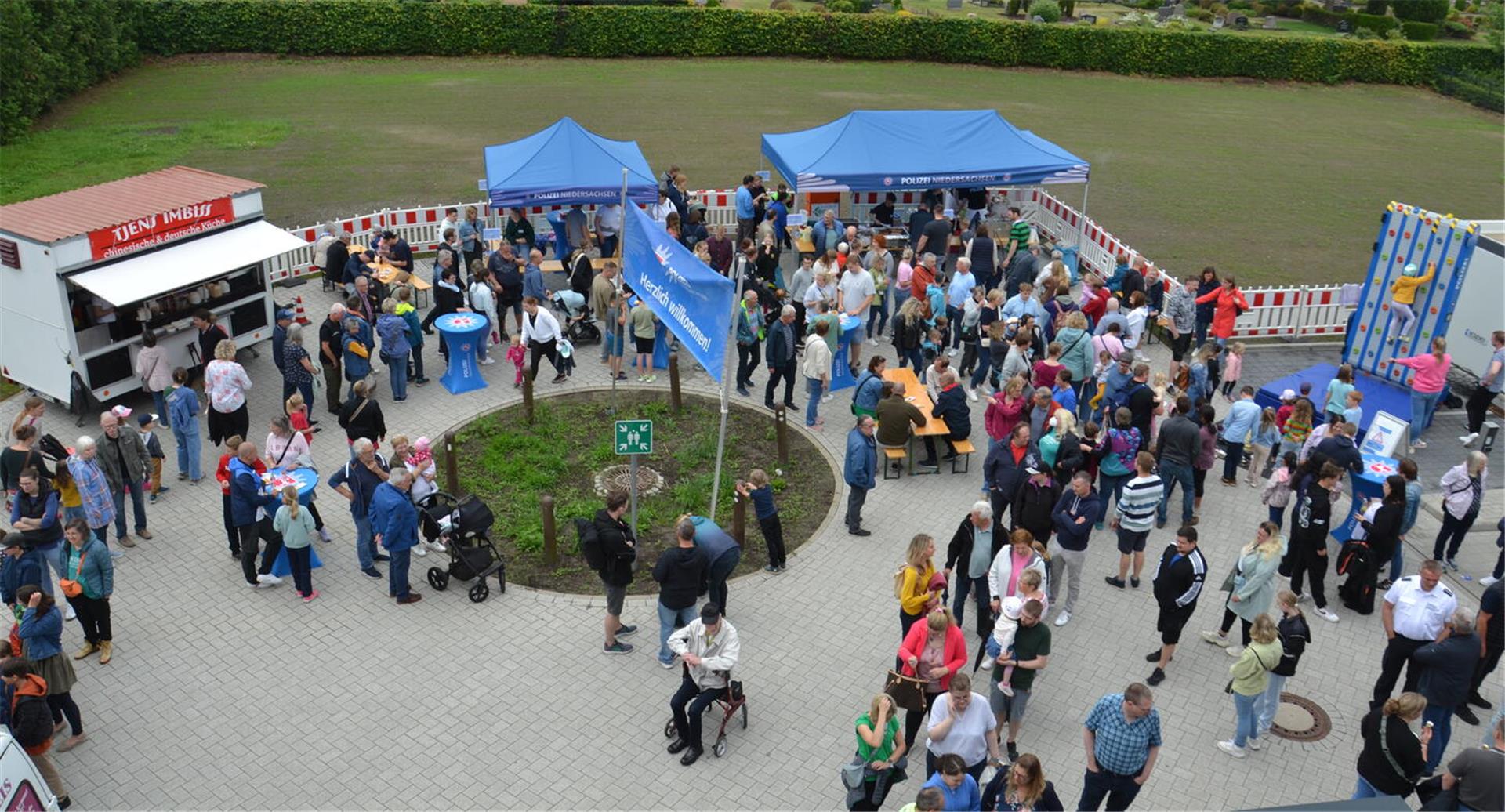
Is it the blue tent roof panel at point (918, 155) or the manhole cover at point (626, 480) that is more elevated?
the blue tent roof panel at point (918, 155)

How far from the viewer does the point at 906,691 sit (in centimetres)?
891

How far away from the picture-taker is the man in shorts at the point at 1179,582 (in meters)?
9.70

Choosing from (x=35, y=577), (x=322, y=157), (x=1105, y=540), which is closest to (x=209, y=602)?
(x=35, y=577)

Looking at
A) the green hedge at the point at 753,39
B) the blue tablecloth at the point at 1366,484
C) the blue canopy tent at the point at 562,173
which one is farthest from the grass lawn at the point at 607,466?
the green hedge at the point at 753,39

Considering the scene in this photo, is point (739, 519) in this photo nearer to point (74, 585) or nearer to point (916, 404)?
point (916, 404)

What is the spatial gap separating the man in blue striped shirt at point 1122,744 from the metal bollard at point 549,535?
5.58m

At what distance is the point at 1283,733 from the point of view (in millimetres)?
9680

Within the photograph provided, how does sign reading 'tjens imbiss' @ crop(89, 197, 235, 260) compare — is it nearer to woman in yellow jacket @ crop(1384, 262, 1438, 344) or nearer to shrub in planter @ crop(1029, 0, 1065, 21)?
woman in yellow jacket @ crop(1384, 262, 1438, 344)

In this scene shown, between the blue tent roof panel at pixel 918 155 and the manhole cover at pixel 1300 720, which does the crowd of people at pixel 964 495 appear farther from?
the blue tent roof panel at pixel 918 155

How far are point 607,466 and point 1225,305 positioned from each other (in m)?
8.99

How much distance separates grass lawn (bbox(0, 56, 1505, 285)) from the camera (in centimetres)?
2531

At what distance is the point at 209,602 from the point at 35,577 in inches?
69.3

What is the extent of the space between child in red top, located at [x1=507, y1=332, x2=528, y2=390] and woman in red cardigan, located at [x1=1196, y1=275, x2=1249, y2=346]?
31.4 ft

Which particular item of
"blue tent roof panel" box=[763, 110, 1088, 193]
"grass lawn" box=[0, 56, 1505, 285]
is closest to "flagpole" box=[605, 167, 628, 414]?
"blue tent roof panel" box=[763, 110, 1088, 193]
